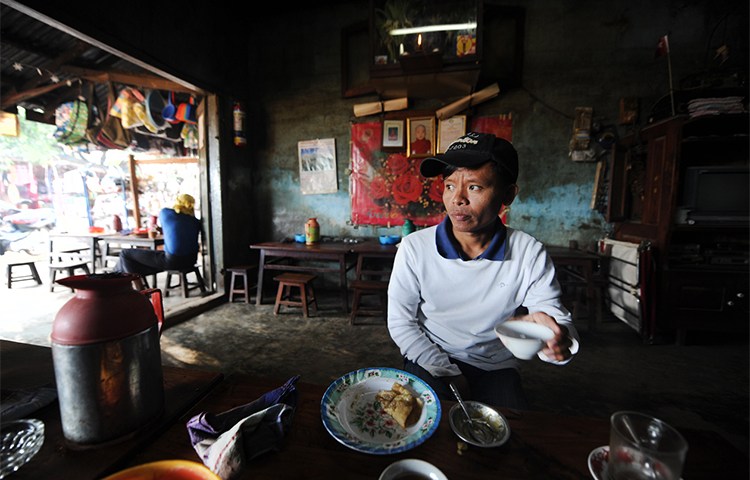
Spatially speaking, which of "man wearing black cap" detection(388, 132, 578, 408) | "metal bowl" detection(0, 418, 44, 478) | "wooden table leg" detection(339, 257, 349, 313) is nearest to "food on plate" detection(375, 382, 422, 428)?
"man wearing black cap" detection(388, 132, 578, 408)

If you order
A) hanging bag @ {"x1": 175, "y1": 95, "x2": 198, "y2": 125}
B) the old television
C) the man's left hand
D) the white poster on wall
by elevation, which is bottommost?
the man's left hand

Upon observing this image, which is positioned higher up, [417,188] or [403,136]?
[403,136]

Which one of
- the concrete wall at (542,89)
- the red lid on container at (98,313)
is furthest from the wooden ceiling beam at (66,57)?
the red lid on container at (98,313)

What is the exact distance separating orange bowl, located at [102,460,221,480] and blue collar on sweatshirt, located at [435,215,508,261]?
4.09 feet

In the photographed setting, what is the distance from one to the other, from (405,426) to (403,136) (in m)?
4.53

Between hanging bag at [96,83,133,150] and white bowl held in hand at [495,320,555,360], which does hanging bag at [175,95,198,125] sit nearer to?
hanging bag at [96,83,133,150]

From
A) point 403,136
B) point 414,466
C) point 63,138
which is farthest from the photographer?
point 63,138

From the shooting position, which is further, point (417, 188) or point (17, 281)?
point (17, 281)

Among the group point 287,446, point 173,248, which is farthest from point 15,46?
point 287,446

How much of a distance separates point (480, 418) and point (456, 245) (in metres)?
0.85

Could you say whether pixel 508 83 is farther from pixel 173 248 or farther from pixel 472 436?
pixel 173 248

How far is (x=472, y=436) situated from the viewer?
2.83ft

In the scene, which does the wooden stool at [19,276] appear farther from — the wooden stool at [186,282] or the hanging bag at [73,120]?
the wooden stool at [186,282]

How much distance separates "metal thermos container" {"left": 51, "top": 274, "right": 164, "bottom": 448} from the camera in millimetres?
757
